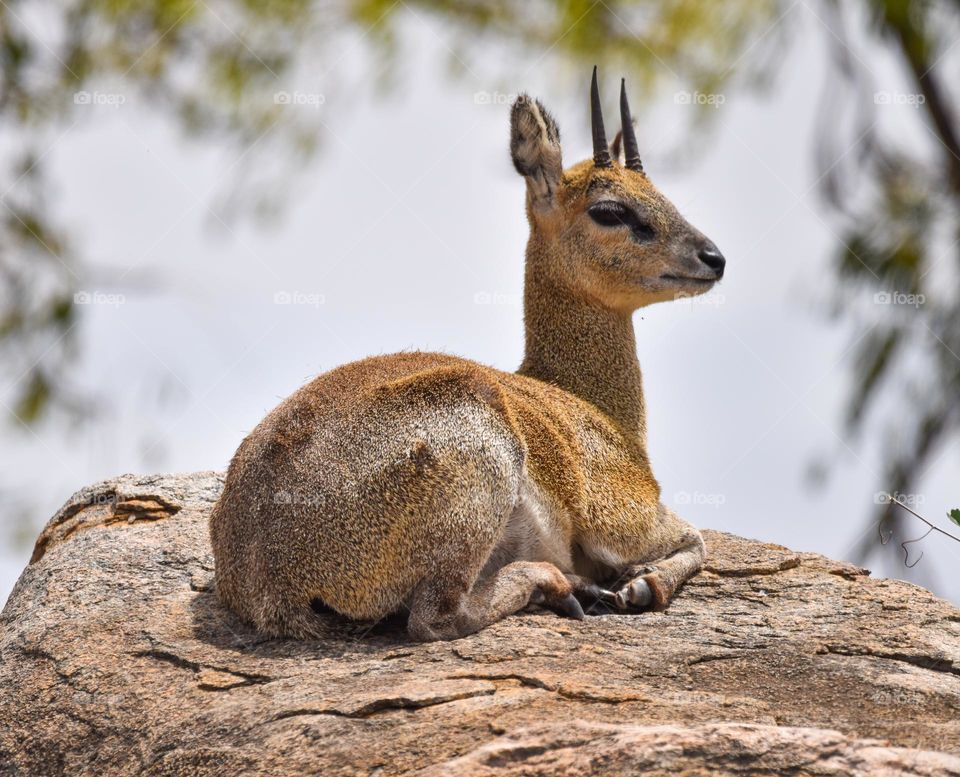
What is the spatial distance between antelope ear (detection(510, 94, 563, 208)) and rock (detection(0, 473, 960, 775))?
425 centimetres

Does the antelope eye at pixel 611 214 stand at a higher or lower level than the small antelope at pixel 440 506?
higher

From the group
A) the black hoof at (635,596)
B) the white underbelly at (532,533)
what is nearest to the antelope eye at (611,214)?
the white underbelly at (532,533)

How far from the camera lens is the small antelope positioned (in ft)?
30.9

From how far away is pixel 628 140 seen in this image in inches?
545

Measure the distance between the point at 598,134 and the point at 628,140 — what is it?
70 centimetres

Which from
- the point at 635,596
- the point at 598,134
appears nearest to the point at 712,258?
the point at 598,134

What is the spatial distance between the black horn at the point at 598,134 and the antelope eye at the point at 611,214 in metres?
0.60

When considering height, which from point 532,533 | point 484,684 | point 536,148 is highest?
point 536,148

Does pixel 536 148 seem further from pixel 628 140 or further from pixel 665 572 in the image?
pixel 665 572

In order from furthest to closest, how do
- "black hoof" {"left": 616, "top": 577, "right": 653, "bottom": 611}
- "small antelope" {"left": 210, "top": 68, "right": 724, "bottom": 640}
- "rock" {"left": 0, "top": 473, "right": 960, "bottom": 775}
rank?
"black hoof" {"left": 616, "top": 577, "right": 653, "bottom": 611} < "small antelope" {"left": 210, "top": 68, "right": 724, "bottom": 640} < "rock" {"left": 0, "top": 473, "right": 960, "bottom": 775}

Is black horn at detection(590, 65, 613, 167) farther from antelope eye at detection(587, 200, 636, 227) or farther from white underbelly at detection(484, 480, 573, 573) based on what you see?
white underbelly at detection(484, 480, 573, 573)

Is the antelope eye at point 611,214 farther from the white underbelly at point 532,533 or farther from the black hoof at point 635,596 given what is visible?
the black hoof at point 635,596

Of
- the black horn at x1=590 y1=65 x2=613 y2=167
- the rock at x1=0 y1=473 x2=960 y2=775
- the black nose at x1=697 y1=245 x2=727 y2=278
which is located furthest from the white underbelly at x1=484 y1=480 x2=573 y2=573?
the black horn at x1=590 y1=65 x2=613 y2=167

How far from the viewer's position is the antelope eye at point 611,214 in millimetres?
12875
